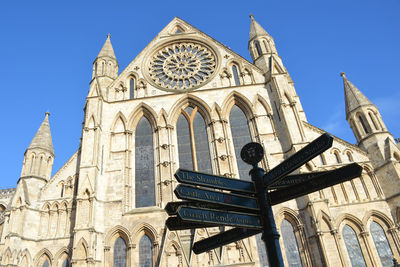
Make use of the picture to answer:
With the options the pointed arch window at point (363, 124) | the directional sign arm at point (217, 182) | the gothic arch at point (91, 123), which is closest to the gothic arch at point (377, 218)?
the pointed arch window at point (363, 124)

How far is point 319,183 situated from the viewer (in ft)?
15.1

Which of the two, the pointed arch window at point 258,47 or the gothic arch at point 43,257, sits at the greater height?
the pointed arch window at point 258,47

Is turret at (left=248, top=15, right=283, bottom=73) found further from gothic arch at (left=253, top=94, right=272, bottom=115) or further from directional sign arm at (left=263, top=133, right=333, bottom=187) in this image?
directional sign arm at (left=263, top=133, right=333, bottom=187)

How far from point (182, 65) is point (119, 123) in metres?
5.81

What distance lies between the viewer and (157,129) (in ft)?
61.8

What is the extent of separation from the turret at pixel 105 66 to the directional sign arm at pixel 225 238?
58.0ft

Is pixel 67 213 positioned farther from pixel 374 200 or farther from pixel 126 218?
pixel 374 200

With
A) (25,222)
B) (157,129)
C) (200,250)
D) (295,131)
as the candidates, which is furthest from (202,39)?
(200,250)

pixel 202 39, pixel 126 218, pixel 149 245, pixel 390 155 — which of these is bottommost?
pixel 149 245

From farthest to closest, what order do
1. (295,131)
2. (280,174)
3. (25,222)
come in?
(295,131), (25,222), (280,174)

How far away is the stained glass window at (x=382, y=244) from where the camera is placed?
14234mm

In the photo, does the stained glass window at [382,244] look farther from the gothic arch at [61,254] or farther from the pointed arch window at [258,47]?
the gothic arch at [61,254]

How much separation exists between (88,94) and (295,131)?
12.0 meters

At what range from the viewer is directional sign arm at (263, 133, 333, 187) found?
432cm
